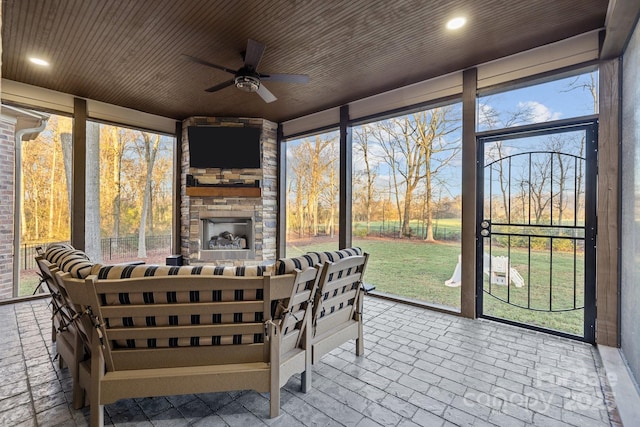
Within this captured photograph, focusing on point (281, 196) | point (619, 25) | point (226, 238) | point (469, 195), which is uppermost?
point (619, 25)

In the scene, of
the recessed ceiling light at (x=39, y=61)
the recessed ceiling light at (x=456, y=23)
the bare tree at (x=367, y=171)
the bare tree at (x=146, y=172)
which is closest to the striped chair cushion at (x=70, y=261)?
the recessed ceiling light at (x=39, y=61)

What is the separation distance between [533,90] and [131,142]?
662 centimetres

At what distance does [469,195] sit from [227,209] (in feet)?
13.0

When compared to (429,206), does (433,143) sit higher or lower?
higher

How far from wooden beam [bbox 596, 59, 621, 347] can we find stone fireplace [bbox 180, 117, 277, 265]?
15.2 ft

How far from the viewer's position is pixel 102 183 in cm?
611

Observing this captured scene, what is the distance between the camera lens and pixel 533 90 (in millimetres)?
3609

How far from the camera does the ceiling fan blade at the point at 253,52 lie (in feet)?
9.54

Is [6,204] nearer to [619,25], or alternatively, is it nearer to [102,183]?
[102,183]

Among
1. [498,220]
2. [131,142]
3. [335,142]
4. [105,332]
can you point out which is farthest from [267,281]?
[131,142]

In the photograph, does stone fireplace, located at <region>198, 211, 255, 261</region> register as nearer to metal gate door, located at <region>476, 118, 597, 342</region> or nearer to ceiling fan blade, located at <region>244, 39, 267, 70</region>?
ceiling fan blade, located at <region>244, 39, 267, 70</region>

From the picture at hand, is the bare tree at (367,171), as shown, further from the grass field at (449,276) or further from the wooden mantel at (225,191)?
the wooden mantel at (225,191)

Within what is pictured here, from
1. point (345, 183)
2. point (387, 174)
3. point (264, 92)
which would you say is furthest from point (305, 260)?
point (387, 174)

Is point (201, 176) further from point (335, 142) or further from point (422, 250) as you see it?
point (422, 250)
